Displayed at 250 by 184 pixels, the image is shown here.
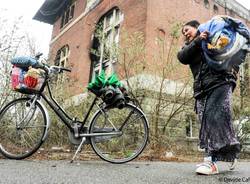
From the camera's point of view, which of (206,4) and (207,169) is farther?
(206,4)

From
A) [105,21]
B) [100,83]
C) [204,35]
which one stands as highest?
[105,21]

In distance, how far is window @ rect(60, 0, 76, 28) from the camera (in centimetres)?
2122

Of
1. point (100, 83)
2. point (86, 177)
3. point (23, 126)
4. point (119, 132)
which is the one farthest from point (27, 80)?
point (86, 177)

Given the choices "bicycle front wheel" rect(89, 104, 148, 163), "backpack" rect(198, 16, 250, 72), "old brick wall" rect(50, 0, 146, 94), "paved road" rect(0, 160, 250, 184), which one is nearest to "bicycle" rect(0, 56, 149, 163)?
"bicycle front wheel" rect(89, 104, 148, 163)

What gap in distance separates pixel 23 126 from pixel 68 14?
18.4m

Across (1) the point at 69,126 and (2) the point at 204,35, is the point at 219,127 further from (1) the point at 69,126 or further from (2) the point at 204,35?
(1) the point at 69,126

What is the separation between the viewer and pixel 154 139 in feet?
23.0

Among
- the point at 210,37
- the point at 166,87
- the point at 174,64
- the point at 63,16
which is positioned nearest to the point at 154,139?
the point at 166,87

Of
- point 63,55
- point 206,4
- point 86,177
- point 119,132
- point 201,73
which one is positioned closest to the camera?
point 86,177

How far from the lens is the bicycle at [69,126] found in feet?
14.2

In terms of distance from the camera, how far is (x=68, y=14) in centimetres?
2181

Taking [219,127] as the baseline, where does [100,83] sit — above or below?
above

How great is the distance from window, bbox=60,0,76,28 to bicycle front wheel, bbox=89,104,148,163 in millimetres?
17274

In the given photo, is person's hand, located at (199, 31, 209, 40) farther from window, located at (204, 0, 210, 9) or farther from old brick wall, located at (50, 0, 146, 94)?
window, located at (204, 0, 210, 9)
